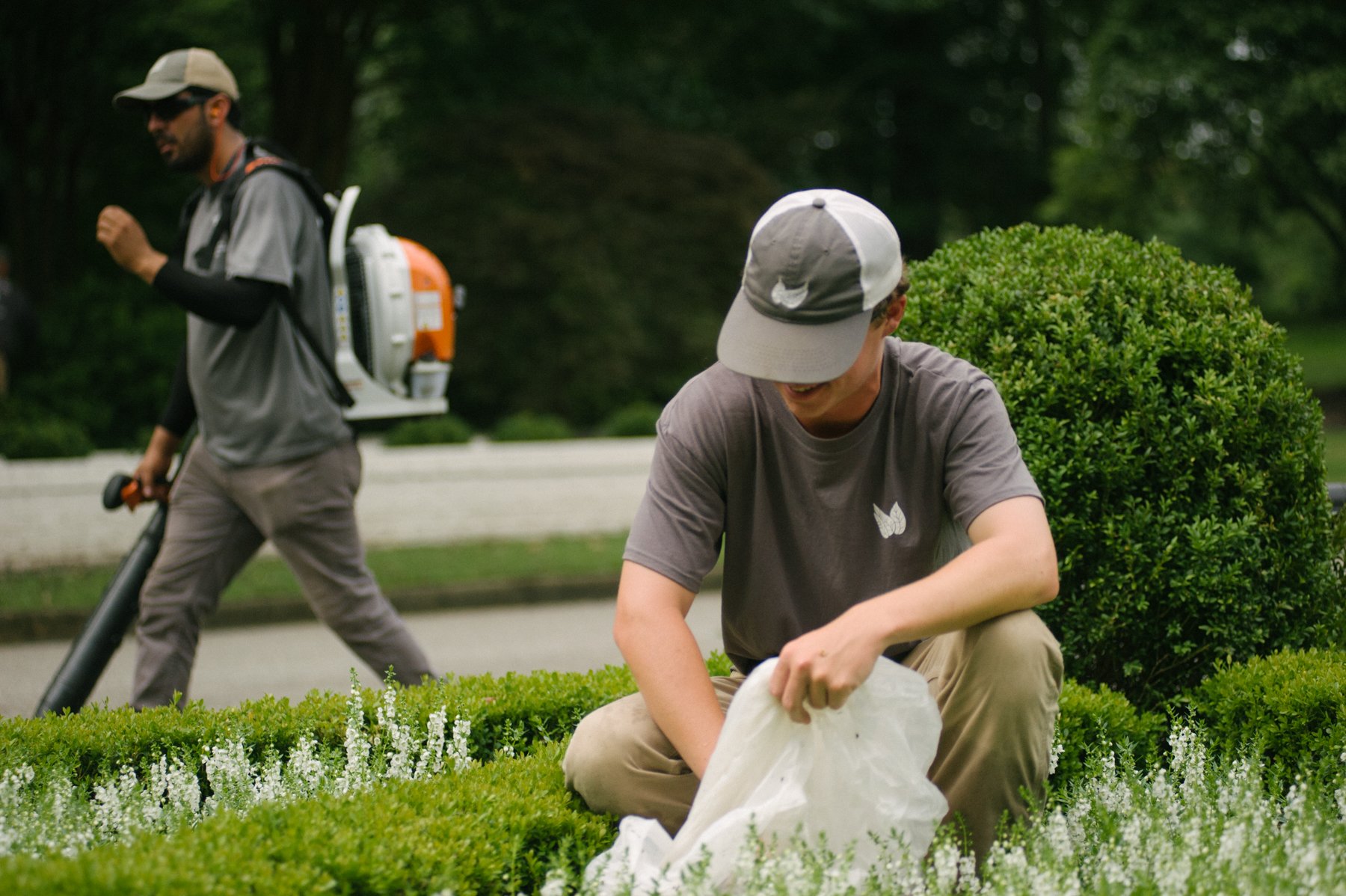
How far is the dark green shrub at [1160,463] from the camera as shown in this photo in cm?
348

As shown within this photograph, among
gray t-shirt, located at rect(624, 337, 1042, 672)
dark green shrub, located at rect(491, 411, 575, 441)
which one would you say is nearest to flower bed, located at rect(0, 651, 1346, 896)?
gray t-shirt, located at rect(624, 337, 1042, 672)

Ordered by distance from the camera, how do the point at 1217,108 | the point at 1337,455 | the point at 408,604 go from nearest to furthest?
the point at 408,604
the point at 1337,455
the point at 1217,108

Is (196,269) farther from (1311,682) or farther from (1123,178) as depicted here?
(1123,178)

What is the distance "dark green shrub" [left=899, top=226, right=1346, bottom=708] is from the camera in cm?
348

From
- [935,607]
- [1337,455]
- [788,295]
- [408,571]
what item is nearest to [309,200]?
[788,295]

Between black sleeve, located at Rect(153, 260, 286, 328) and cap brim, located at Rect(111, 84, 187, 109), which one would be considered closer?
black sleeve, located at Rect(153, 260, 286, 328)

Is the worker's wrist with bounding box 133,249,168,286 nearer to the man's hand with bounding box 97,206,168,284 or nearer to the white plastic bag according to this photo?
the man's hand with bounding box 97,206,168,284

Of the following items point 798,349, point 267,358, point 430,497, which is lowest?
point 430,497

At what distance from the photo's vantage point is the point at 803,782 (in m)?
2.38

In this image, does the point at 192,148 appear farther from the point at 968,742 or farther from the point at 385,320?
the point at 968,742

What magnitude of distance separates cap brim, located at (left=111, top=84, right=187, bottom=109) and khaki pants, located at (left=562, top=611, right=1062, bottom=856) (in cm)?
277

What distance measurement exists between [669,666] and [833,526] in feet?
1.47

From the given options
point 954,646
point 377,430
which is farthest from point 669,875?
point 377,430

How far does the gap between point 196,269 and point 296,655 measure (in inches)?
139
